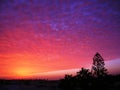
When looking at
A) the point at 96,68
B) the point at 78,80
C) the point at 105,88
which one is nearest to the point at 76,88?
the point at 78,80

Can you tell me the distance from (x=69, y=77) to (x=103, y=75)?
15166mm

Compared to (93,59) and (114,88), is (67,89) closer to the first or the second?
(114,88)

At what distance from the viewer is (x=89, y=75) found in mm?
41906

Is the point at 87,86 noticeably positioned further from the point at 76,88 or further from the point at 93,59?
the point at 93,59

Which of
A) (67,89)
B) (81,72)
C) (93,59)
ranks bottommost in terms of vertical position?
(67,89)

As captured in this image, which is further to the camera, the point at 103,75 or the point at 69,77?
the point at 103,75

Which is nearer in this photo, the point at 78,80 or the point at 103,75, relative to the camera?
the point at 78,80

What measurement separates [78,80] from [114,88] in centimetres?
890

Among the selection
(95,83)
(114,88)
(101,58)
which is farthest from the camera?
(101,58)

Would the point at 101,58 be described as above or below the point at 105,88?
above

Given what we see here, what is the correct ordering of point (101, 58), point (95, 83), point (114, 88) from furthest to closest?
point (101, 58), point (114, 88), point (95, 83)

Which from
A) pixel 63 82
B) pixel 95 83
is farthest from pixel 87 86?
pixel 63 82

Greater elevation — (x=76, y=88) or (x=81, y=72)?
(x=81, y=72)

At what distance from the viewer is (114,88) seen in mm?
45562
